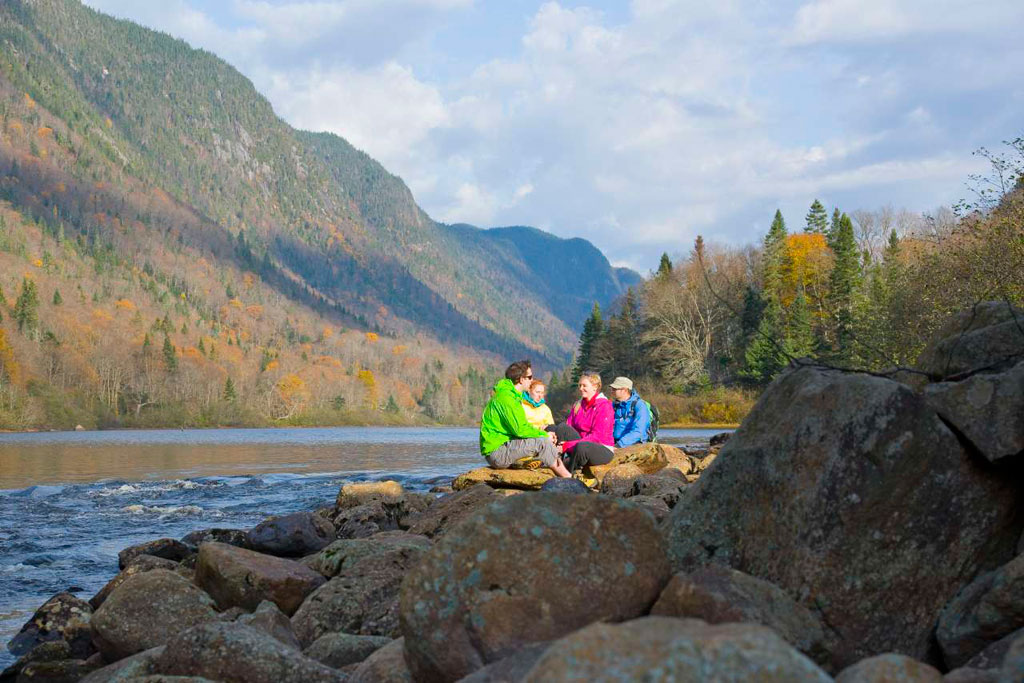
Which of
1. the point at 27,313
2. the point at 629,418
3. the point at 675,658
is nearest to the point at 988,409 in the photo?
the point at 675,658

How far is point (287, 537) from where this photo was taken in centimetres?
1257

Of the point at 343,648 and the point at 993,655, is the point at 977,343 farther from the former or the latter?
the point at 343,648

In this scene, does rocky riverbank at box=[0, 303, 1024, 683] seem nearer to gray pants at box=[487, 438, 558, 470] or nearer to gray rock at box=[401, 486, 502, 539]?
gray rock at box=[401, 486, 502, 539]

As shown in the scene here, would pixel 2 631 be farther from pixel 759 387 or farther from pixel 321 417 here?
pixel 321 417

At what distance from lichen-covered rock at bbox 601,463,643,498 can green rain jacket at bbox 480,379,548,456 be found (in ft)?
4.24

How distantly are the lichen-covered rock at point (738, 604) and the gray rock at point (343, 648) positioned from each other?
8.41ft

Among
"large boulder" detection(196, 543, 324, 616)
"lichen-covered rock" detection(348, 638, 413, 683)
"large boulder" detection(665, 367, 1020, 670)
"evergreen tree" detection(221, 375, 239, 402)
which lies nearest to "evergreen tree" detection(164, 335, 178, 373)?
"evergreen tree" detection(221, 375, 239, 402)

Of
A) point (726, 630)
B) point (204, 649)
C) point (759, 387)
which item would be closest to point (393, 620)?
point (204, 649)

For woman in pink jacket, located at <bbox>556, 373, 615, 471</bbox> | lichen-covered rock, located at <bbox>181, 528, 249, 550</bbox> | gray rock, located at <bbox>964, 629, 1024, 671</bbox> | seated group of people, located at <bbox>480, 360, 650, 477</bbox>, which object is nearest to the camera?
gray rock, located at <bbox>964, 629, 1024, 671</bbox>

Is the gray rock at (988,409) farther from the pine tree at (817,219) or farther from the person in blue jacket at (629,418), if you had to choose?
the pine tree at (817,219)

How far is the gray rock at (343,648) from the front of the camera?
6348mm

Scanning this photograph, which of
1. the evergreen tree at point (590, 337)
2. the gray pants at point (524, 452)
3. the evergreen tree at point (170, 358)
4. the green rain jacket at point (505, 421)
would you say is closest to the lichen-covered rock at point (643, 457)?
the gray pants at point (524, 452)

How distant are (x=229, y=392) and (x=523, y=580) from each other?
161m

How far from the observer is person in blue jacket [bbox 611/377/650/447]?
18250mm
